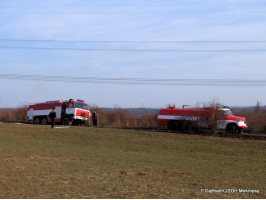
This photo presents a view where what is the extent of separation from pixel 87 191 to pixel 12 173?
11.3 ft

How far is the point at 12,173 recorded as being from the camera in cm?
1091

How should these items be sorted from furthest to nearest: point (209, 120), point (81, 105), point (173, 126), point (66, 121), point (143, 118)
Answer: point (143, 118) < point (81, 105) < point (66, 121) < point (173, 126) < point (209, 120)

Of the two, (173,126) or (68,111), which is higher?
(68,111)

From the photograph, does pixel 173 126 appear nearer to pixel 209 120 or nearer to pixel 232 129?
pixel 209 120

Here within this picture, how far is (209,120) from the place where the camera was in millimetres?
27219

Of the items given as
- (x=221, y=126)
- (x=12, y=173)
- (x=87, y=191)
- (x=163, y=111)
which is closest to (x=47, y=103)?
(x=163, y=111)

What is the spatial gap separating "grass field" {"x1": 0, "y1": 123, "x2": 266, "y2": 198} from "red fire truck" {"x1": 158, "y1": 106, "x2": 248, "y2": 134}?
19.5ft

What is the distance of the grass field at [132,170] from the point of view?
8.70m

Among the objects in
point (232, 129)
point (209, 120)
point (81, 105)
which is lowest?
point (232, 129)

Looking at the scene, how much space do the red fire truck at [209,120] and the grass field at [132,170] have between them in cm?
594

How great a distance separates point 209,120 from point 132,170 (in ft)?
53.8

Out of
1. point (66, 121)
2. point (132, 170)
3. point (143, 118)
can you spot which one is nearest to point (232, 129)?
point (143, 118)

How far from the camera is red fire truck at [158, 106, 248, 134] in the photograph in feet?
88.5

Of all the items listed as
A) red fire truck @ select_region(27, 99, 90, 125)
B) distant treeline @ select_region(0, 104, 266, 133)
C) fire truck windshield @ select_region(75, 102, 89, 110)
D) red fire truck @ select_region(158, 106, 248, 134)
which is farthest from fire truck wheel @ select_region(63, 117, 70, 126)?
red fire truck @ select_region(158, 106, 248, 134)
